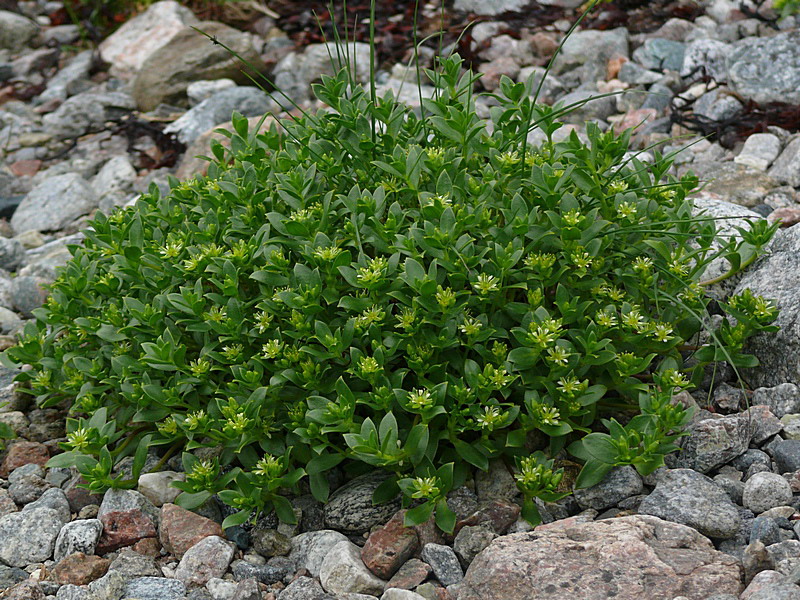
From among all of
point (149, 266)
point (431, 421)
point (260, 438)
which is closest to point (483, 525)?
point (431, 421)

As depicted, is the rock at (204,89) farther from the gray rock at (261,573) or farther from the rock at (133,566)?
the gray rock at (261,573)

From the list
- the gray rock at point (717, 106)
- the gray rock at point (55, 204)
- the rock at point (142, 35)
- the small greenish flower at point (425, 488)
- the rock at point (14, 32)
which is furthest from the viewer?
the rock at point (14, 32)

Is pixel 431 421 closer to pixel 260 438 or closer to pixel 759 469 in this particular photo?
pixel 260 438

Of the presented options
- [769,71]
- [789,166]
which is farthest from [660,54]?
[789,166]

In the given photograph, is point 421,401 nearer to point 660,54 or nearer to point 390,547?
point 390,547

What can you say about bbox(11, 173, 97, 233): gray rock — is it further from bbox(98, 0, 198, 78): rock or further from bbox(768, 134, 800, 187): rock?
bbox(768, 134, 800, 187): rock

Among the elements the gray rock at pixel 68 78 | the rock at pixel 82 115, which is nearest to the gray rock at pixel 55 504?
the rock at pixel 82 115
